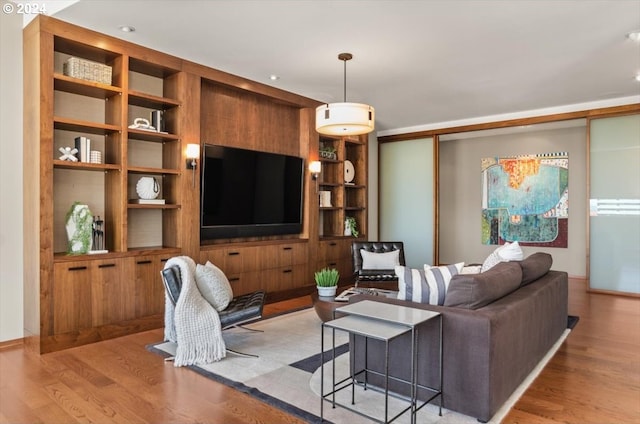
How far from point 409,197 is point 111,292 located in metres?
5.60

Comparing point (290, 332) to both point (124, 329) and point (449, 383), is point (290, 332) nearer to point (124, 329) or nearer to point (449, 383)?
point (124, 329)

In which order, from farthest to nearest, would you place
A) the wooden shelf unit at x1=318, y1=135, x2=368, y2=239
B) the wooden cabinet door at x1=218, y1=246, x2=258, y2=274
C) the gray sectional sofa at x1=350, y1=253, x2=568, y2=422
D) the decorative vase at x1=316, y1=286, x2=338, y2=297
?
the wooden shelf unit at x1=318, y1=135, x2=368, y2=239
the wooden cabinet door at x1=218, y1=246, x2=258, y2=274
the decorative vase at x1=316, y1=286, x2=338, y2=297
the gray sectional sofa at x1=350, y1=253, x2=568, y2=422

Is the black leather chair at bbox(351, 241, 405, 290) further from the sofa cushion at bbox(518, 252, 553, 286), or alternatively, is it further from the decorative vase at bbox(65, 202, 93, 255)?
the decorative vase at bbox(65, 202, 93, 255)

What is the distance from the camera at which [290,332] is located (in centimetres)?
421

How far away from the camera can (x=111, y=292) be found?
3951 millimetres

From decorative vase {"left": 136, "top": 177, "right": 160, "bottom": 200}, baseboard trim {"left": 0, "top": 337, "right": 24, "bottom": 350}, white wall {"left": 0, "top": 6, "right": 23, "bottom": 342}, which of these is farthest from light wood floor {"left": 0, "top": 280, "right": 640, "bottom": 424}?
decorative vase {"left": 136, "top": 177, "right": 160, "bottom": 200}

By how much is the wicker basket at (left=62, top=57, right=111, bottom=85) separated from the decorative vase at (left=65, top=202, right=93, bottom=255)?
1.19 meters

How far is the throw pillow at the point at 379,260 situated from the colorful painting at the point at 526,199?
11.5 ft

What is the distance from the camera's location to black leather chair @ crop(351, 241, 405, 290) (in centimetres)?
565

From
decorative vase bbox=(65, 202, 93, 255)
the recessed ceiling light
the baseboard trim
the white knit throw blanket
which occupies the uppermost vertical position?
the recessed ceiling light

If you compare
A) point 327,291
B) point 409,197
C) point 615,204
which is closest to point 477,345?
point 327,291

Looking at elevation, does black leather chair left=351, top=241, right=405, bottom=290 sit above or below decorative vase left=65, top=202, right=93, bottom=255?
below

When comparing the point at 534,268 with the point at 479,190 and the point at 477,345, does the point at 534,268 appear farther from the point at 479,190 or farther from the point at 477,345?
the point at 479,190

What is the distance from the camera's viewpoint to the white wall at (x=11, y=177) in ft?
12.2
